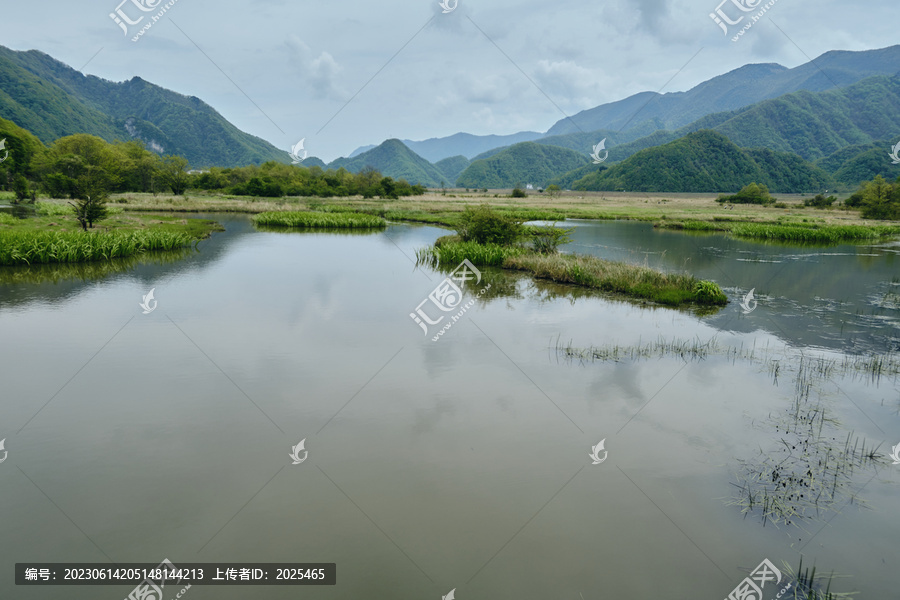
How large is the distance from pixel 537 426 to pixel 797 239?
44.7m

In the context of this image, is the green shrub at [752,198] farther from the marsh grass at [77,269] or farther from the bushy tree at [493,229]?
the marsh grass at [77,269]

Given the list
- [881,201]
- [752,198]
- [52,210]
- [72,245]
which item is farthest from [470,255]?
[752,198]

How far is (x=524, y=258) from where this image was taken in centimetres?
2466

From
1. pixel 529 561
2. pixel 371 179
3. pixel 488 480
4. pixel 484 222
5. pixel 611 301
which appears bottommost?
pixel 529 561

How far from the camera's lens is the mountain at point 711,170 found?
139000 millimetres

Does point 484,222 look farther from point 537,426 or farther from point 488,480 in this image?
point 488,480

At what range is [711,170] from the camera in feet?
470

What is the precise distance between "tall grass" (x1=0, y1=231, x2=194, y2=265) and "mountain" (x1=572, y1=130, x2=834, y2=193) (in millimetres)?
140014

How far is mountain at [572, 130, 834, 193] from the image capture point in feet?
456

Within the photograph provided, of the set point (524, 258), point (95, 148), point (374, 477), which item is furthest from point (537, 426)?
point (95, 148)

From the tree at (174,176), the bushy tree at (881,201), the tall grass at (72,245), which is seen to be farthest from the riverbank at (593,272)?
the tree at (174,176)

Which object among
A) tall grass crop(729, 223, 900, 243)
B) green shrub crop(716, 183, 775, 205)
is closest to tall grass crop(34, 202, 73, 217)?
tall grass crop(729, 223, 900, 243)

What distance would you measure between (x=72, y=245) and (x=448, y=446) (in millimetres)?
23509

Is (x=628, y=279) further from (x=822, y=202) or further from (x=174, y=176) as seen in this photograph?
(x=174, y=176)
